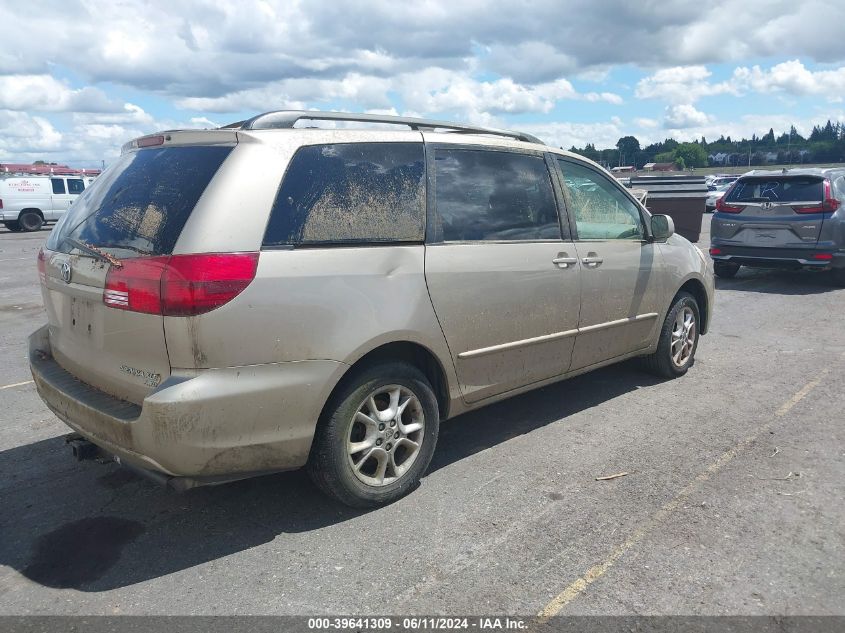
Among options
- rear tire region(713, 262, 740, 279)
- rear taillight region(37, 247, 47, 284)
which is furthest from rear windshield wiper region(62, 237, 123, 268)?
rear tire region(713, 262, 740, 279)

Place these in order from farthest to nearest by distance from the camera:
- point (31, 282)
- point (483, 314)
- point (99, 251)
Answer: point (31, 282) → point (483, 314) → point (99, 251)

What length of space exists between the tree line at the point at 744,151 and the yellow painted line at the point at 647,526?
110446mm

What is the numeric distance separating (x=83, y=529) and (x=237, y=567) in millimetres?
882

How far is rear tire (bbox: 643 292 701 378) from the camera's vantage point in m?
5.64

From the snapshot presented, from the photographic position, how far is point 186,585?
9.80 ft

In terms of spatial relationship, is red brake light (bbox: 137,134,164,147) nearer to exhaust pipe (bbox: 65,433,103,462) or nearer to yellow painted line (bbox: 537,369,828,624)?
→ exhaust pipe (bbox: 65,433,103,462)

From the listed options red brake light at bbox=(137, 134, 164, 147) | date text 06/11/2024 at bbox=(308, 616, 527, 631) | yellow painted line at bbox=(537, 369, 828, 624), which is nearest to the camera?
date text 06/11/2024 at bbox=(308, 616, 527, 631)

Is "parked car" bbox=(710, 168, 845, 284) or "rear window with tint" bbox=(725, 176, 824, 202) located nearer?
"parked car" bbox=(710, 168, 845, 284)

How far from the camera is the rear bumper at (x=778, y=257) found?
10090 millimetres

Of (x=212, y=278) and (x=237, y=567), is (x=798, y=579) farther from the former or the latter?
(x=212, y=278)

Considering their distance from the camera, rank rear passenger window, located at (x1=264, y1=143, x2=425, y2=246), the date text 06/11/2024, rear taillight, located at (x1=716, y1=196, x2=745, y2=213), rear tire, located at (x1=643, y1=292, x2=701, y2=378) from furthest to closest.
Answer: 1. rear taillight, located at (x1=716, y1=196, x2=745, y2=213)
2. rear tire, located at (x1=643, y1=292, x2=701, y2=378)
3. rear passenger window, located at (x1=264, y1=143, x2=425, y2=246)
4. the date text 06/11/2024

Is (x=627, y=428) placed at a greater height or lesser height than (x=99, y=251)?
lesser

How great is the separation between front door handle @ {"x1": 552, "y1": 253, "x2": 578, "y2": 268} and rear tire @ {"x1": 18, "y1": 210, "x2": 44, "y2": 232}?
2525 cm

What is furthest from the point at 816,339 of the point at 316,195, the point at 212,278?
the point at 212,278
